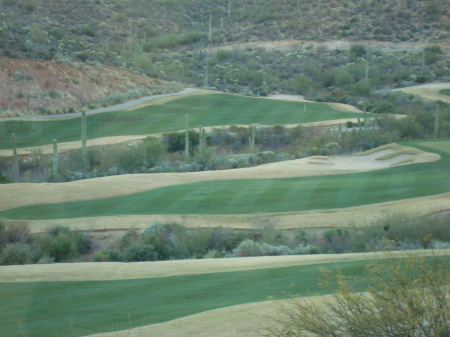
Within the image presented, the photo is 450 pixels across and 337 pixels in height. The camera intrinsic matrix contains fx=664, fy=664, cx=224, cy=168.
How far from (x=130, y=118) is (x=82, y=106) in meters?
5.15

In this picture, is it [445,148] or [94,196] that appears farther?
[445,148]

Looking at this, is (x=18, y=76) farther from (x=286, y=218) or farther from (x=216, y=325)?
(x=216, y=325)

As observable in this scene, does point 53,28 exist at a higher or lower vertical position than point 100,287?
higher

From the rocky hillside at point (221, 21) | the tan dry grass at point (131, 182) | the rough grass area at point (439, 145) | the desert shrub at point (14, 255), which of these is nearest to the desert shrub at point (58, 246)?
the desert shrub at point (14, 255)

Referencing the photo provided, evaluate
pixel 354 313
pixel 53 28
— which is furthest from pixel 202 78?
pixel 354 313

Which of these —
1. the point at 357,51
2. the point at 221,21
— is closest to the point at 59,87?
the point at 357,51

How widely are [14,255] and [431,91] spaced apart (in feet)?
178

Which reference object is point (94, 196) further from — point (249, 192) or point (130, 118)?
point (130, 118)

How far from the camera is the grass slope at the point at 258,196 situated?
23.9m

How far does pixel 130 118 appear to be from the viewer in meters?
52.4

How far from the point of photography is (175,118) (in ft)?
176

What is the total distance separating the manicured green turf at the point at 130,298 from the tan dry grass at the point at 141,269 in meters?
0.42

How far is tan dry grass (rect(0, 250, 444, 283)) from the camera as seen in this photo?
12.4 m

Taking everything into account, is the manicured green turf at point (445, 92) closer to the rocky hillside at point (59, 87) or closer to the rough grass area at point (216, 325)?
the rocky hillside at point (59, 87)
